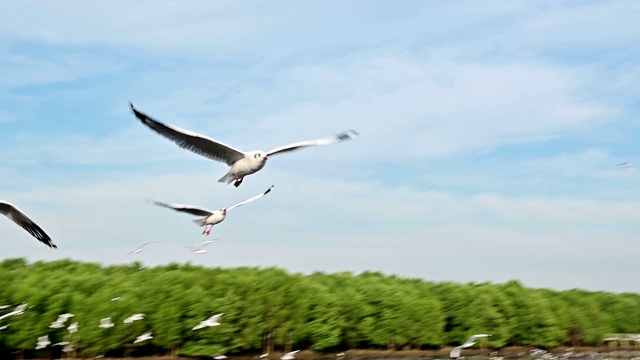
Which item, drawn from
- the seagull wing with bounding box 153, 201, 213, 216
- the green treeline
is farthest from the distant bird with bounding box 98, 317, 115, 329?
the seagull wing with bounding box 153, 201, 213, 216

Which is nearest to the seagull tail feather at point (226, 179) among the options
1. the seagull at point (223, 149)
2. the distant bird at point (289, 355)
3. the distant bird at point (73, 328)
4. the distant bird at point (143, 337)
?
the seagull at point (223, 149)

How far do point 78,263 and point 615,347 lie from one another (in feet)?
98.1

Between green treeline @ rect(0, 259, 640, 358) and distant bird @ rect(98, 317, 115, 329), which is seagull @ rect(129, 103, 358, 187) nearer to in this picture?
distant bird @ rect(98, 317, 115, 329)

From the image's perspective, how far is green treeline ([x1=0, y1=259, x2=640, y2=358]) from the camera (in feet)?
94.9

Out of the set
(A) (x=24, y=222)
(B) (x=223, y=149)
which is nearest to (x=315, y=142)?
(B) (x=223, y=149)

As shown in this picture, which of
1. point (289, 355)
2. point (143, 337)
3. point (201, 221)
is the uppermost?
point (201, 221)

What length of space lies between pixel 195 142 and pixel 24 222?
4994mm

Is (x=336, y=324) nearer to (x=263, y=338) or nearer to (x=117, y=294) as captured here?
(x=263, y=338)

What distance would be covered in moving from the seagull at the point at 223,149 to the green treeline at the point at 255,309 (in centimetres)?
1362

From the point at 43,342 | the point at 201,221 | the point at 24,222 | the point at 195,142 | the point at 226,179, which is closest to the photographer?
the point at 226,179

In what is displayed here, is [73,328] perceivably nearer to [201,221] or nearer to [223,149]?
[201,221]

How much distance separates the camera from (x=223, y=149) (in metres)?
17.0

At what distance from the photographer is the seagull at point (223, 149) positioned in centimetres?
1667

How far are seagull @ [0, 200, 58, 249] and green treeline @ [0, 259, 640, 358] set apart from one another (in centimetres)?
949
